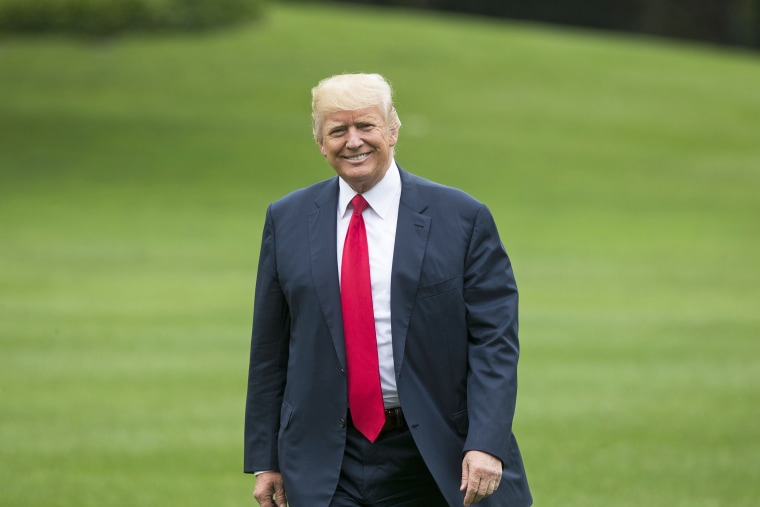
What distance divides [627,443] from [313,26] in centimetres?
2711

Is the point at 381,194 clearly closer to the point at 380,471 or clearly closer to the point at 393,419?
the point at 393,419

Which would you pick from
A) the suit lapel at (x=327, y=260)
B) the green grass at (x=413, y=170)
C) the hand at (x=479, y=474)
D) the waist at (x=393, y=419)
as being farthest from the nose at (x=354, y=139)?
the green grass at (x=413, y=170)

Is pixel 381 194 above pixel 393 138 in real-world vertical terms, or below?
below

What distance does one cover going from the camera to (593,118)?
3022 cm

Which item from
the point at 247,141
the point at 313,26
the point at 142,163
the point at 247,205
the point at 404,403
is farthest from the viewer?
the point at 313,26

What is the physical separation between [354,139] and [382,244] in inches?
13.6

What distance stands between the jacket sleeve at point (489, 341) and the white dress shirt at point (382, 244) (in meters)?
0.25

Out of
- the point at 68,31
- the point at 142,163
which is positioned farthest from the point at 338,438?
the point at 68,31

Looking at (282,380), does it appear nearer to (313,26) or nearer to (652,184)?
(652,184)

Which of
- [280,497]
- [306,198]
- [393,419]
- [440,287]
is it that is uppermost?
[306,198]

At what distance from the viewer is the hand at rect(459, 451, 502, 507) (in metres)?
3.80

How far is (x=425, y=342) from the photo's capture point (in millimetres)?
3949

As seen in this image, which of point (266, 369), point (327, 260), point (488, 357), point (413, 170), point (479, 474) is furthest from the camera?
point (413, 170)

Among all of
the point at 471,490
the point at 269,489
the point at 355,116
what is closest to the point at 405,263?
the point at 355,116
